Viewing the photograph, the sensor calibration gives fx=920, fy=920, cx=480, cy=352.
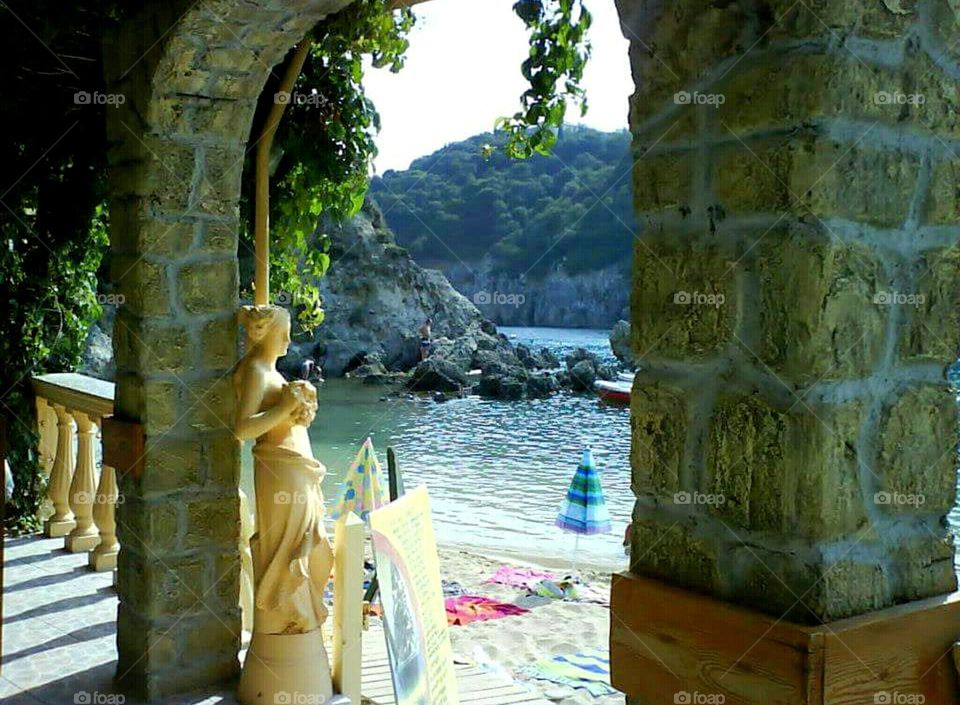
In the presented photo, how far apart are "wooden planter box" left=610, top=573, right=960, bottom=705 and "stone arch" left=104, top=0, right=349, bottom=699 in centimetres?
197

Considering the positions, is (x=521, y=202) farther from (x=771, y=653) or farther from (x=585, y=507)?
(x=771, y=653)

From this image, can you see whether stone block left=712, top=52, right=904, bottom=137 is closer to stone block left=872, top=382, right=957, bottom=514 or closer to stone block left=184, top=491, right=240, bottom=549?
stone block left=872, top=382, right=957, bottom=514

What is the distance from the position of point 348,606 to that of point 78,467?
78.0 inches

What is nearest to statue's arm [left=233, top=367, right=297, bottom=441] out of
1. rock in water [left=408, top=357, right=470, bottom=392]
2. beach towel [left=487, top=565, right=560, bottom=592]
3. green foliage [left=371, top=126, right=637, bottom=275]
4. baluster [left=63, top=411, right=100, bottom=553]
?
baluster [left=63, top=411, right=100, bottom=553]

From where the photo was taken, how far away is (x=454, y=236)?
32.2 m

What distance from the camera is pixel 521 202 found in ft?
101

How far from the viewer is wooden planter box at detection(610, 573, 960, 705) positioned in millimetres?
1140

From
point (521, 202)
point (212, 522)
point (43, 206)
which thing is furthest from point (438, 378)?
point (212, 522)

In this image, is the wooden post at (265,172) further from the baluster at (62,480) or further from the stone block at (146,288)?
the baluster at (62,480)

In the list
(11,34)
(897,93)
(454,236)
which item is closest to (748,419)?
(897,93)

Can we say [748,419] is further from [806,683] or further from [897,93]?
[897,93]

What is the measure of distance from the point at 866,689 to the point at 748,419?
367 millimetres

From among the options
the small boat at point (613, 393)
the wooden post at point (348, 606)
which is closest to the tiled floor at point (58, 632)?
the wooden post at point (348, 606)

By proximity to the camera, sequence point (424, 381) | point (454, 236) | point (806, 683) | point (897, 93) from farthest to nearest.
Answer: point (454, 236) → point (424, 381) → point (897, 93) → point (806, 683)
